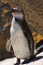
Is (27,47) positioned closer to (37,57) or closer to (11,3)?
(37,57)

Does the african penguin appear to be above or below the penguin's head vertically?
below

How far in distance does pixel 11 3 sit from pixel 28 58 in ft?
8.65

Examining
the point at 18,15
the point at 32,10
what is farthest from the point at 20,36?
the point at 32,10

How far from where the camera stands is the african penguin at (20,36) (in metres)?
4.58

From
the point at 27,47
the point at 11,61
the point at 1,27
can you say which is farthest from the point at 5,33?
the point at 27,47

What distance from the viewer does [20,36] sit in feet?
15.0

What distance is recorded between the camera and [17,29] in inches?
180

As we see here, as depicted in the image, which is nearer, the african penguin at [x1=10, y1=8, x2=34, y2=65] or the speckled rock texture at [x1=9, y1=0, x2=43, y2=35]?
the african penguin at [x1=10, y1=8, x2=34, y2=65]

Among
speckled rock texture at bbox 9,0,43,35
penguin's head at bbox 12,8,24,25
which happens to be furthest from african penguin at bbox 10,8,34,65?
speckled rock texture at bbox 9,0,43,35

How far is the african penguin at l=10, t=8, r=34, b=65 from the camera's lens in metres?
4.58

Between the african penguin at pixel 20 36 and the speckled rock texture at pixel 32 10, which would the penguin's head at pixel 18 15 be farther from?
the speckled rock texture at pixel 32 10

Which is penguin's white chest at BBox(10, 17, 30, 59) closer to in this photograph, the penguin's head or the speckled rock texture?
the penguin's head

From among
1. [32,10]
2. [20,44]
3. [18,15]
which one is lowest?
[32,10]

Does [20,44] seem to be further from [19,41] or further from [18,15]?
[18,15]
